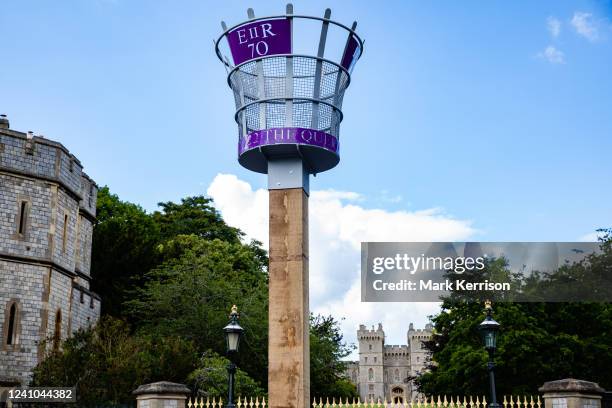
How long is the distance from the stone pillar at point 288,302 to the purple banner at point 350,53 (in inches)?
136

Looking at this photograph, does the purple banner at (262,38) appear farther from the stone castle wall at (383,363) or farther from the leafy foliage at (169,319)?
the stone castle wall at (383,363)

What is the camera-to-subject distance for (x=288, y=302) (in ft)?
60.6

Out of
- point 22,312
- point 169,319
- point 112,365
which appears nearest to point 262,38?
point 112,365

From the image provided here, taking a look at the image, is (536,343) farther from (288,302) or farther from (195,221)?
(195,221)

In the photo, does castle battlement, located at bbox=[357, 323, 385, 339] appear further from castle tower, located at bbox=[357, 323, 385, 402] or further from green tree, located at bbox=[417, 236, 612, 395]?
green tree, located at bbox=[417, 236, 612, 395]

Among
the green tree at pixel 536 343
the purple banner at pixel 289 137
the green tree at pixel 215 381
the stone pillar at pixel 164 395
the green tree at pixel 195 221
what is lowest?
the stone pillar at pixel 164 395

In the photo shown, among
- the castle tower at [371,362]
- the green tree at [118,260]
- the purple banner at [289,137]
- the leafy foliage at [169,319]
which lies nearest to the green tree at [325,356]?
the leafy foliage at [169,319]

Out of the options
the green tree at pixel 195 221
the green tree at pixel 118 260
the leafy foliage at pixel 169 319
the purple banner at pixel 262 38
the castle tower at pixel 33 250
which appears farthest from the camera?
the green tree at pixel 195 221

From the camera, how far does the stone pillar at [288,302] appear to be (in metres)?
18.0

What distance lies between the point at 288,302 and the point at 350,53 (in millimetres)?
6404

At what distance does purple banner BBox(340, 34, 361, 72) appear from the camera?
65.6ft

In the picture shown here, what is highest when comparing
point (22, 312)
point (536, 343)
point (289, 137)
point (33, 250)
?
point (289, 137)

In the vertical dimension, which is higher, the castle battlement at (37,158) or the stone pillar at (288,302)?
the castle battlement at (37,158)

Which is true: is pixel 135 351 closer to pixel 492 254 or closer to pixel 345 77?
pixel 345 77
